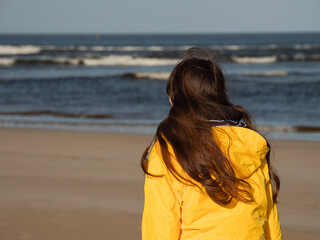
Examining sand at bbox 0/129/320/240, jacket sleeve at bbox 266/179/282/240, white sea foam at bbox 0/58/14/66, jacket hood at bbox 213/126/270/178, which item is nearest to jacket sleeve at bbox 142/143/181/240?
jacket hood at bbox 213/126/270/178

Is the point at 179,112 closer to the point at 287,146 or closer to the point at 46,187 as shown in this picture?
the point at 46,187

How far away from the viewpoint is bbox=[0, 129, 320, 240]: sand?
13.8 ft

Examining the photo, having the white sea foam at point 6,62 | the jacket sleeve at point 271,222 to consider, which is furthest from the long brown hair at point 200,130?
the white sea foam at point 6,62

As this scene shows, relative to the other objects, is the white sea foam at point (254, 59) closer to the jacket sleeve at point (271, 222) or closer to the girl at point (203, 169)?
the jacket sleeve at point (271, 222)

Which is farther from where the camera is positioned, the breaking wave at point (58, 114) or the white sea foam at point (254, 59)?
the white sea foam at point (254, 59)

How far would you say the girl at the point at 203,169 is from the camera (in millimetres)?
1772

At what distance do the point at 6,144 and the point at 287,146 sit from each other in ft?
13.0

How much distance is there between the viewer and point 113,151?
698 centimetres

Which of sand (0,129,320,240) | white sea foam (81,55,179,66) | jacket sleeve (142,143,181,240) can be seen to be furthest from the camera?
white sea foam (81,55,179,66)

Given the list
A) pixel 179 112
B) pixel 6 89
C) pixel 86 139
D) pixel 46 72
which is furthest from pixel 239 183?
pixel 46 72

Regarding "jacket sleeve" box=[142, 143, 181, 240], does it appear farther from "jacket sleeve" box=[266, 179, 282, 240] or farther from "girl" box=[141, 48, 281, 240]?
"jacket sleeve" box=[266, 179, 282, 240]

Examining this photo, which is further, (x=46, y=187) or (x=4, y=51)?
(x=4, y=51)

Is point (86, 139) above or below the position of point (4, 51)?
above

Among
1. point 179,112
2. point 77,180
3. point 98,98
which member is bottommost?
point 98,98
